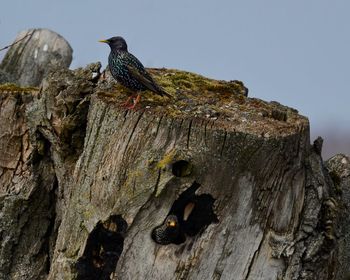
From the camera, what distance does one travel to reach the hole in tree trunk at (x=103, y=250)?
662 centimetres

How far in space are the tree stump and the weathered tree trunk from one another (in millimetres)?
5195

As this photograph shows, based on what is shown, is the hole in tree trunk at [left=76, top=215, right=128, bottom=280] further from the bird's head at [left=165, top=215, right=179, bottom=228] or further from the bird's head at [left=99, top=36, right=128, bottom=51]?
the bird's head at [left=99, top=36, right=128, bottom=51]

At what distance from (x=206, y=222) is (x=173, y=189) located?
360 millimetres

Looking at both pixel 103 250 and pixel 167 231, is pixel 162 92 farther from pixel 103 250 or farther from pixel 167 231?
pixel 103 250

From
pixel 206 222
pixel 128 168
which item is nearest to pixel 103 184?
pixel 128 168

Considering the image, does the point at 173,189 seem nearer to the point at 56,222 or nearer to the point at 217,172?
the point at 217,172

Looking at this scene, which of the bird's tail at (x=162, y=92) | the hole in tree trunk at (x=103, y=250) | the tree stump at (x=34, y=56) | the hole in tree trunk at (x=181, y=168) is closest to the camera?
the hole in tree trunk at (x=181, y=168)

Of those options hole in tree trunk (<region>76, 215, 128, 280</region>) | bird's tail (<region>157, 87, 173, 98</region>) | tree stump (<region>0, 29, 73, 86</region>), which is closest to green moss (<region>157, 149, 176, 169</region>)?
hole in tree trunk (<region>76, 215, 128, 280</region>)

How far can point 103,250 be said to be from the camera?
6.70 meters

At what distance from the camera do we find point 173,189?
21.2 feet

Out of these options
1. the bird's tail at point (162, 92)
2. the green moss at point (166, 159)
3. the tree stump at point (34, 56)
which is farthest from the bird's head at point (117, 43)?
the tree stump at point (34, 56)

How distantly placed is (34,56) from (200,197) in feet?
20.5

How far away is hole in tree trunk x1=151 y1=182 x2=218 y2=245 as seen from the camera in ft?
21.3

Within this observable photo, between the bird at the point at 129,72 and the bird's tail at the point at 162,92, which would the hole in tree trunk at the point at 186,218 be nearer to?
the bird at the point at 129,72
